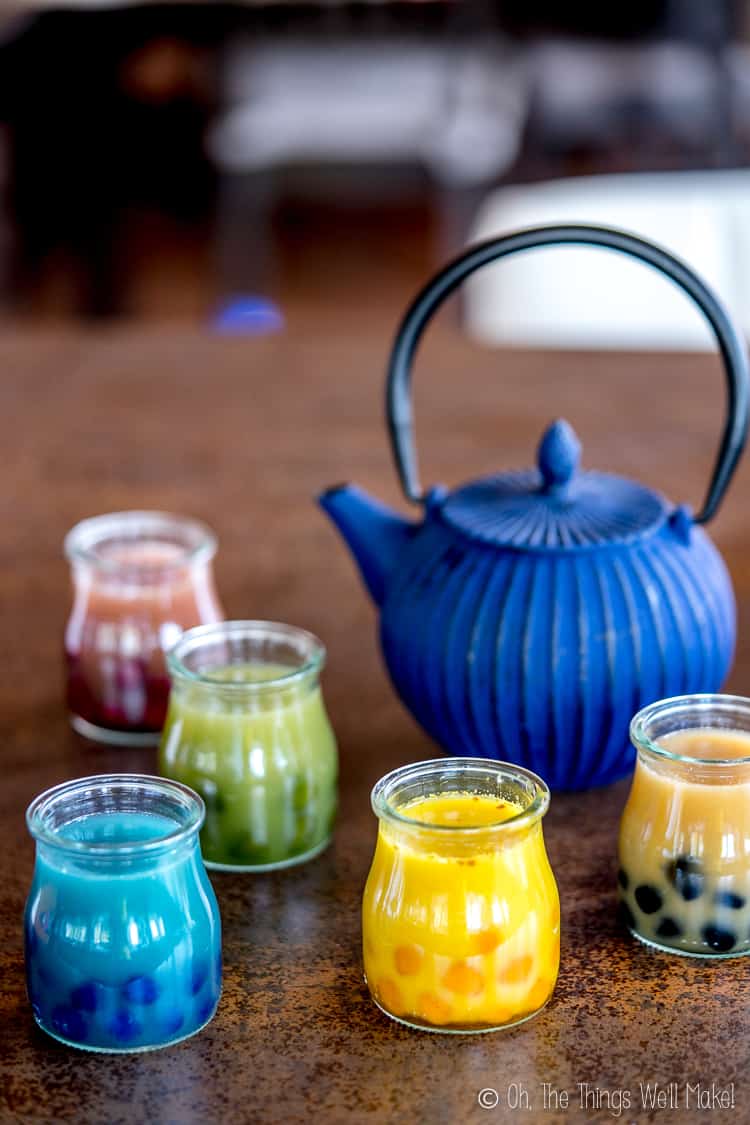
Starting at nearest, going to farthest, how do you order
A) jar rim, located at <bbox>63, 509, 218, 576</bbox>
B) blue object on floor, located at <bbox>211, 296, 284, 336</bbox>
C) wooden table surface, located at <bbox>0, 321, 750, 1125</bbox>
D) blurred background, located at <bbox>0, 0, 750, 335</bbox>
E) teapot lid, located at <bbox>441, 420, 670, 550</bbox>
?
wooden table surface, located at <bbox>0, 321, 750, 1125</bbox> → teapot lid, located at <bbox>441, 420, 670, 550</bbox> → jar rim, located at <bbox>63, 509, 218, 576</bbox> → blue object on floor, located at <bbox>211, 296, 284, 336</bbox> → blurred background, located at <bbox>0, 0, 750, 335</bbox>

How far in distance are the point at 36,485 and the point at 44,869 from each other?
75 cm

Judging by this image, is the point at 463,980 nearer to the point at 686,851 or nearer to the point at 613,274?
the point at 686,851

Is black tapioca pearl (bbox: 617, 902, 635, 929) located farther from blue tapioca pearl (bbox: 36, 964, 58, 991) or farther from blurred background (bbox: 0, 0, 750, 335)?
blurred background (bbox: 0, 0, 750, 335)

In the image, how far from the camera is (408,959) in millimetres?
674

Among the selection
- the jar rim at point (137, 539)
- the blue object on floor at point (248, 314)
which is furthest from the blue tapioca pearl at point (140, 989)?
the blue object on floor at point (248, 314)

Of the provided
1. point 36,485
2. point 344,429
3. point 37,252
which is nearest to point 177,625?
point 36,485

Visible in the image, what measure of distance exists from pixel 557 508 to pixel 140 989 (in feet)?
1.21

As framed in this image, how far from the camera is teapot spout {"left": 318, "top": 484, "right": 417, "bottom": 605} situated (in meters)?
0.94

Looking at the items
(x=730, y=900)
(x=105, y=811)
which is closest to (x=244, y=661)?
(x=105, y=811)

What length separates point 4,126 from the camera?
4277 millimetres

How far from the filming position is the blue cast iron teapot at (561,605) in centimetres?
84

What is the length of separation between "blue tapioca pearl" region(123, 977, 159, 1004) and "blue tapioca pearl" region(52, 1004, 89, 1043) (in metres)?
0.02

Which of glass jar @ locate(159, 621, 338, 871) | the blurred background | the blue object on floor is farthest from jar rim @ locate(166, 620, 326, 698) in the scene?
the blurred background

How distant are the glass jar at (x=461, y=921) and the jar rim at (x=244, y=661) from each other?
0.13 metres
